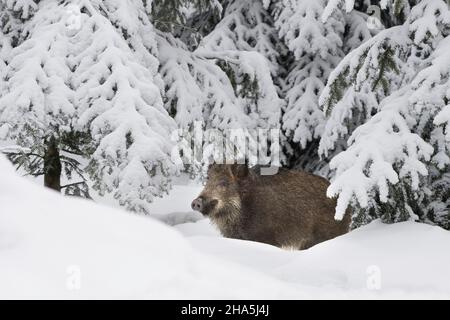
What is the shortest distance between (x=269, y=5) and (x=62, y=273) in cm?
1153

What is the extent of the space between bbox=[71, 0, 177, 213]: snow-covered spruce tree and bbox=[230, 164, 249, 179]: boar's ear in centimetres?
116

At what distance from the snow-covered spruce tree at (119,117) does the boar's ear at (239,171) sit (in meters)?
1.16

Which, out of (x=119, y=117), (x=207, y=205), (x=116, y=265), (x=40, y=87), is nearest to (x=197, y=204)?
(x=207, y=205)

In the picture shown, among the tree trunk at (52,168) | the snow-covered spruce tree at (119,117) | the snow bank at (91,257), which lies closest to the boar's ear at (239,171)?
the snow-covered spruce tree at (119,117)

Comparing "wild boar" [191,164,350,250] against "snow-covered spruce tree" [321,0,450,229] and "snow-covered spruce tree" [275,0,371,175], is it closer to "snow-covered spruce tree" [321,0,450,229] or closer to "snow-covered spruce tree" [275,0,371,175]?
"snow-covered spruce tree" [321,0,450,229]

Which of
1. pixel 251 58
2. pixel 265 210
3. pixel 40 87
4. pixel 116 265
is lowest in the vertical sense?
pixel 116 265

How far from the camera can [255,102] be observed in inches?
436

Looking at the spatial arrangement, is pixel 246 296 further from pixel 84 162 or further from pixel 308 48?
pixel 84 162

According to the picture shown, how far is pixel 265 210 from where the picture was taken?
28.6ft

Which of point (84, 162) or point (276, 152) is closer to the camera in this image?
point (276, 152)

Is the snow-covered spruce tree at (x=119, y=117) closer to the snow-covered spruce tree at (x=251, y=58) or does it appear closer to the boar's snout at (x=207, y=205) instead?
the boar's snout at (x=207, y=205)

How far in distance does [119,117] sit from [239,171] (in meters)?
2.05

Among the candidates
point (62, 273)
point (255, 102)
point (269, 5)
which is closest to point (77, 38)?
point (255, 102)

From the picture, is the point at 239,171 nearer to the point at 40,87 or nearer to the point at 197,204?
the point at 197,204
